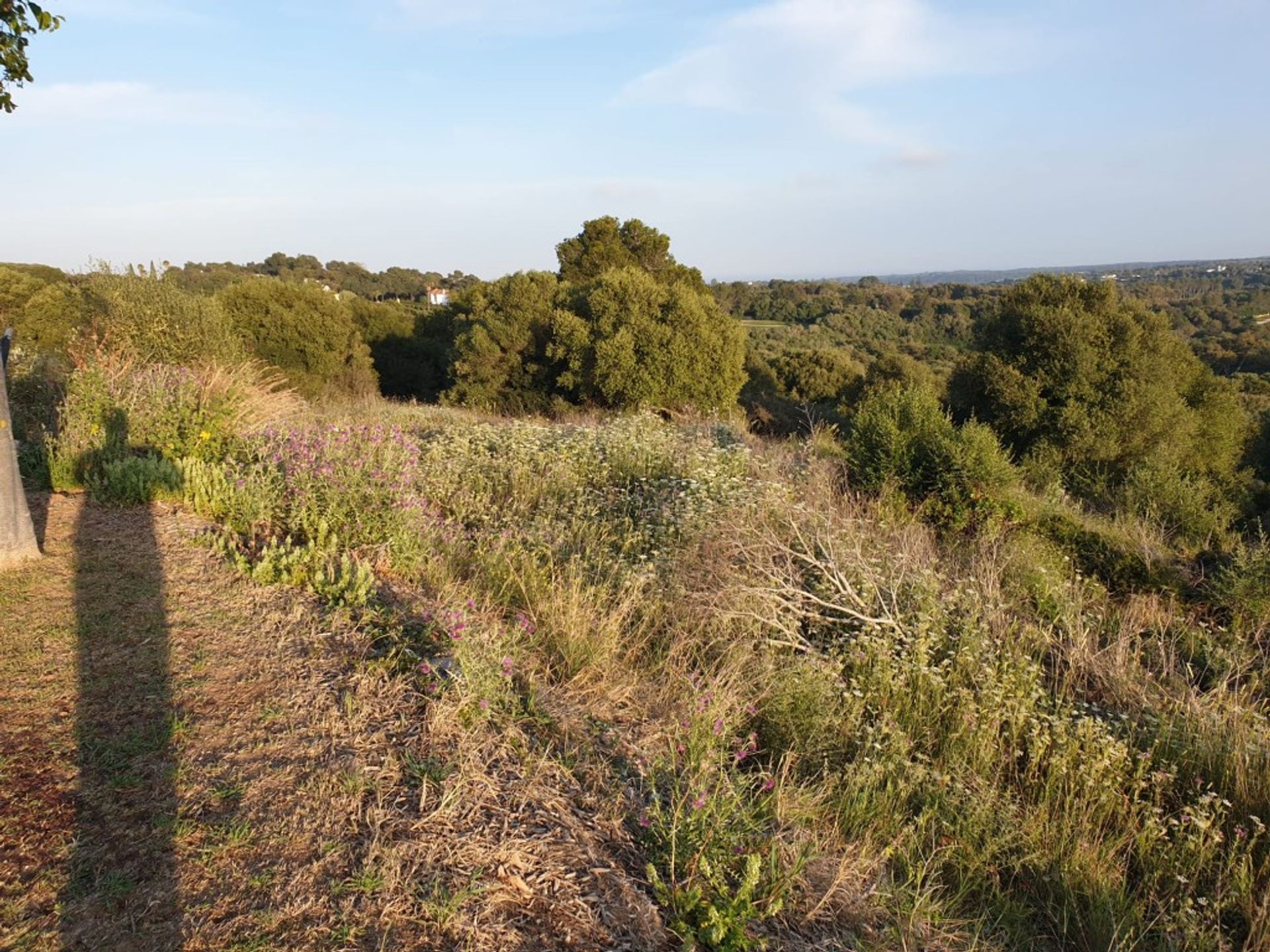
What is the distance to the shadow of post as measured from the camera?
187 centimetres

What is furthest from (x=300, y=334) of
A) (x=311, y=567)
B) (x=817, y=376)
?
(x=311, y=567)

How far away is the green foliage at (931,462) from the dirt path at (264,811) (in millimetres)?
7682

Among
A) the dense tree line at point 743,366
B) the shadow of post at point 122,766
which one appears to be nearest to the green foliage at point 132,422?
the shadow of post at point 122,766

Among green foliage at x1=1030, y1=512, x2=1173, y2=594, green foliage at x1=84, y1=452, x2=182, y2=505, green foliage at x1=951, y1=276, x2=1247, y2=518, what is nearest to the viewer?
green foliage at x1=84, y1=452, x2=182, y2=505

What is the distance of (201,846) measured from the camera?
211 centimetres

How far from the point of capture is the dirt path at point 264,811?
1.92 m

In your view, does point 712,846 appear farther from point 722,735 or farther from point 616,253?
point 616,253

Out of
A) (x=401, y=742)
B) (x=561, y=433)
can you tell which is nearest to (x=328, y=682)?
(x=401, y=742)

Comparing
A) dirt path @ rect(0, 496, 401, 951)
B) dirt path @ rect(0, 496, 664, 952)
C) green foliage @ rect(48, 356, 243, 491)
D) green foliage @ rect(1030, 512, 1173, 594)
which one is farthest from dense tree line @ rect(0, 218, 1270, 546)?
dirt path @ rect(0, 496, 664, 952)

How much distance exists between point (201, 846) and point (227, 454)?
496cm

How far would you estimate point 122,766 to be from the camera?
7.99 ft

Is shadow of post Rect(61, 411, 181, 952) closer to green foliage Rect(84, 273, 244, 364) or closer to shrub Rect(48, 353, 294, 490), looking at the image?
shrub Rect(48, 353, 294, 490)

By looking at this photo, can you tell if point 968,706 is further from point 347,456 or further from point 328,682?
point 347,456

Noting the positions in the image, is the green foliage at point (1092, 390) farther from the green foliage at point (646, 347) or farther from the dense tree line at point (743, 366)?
the green foliage at point (646, 347)
